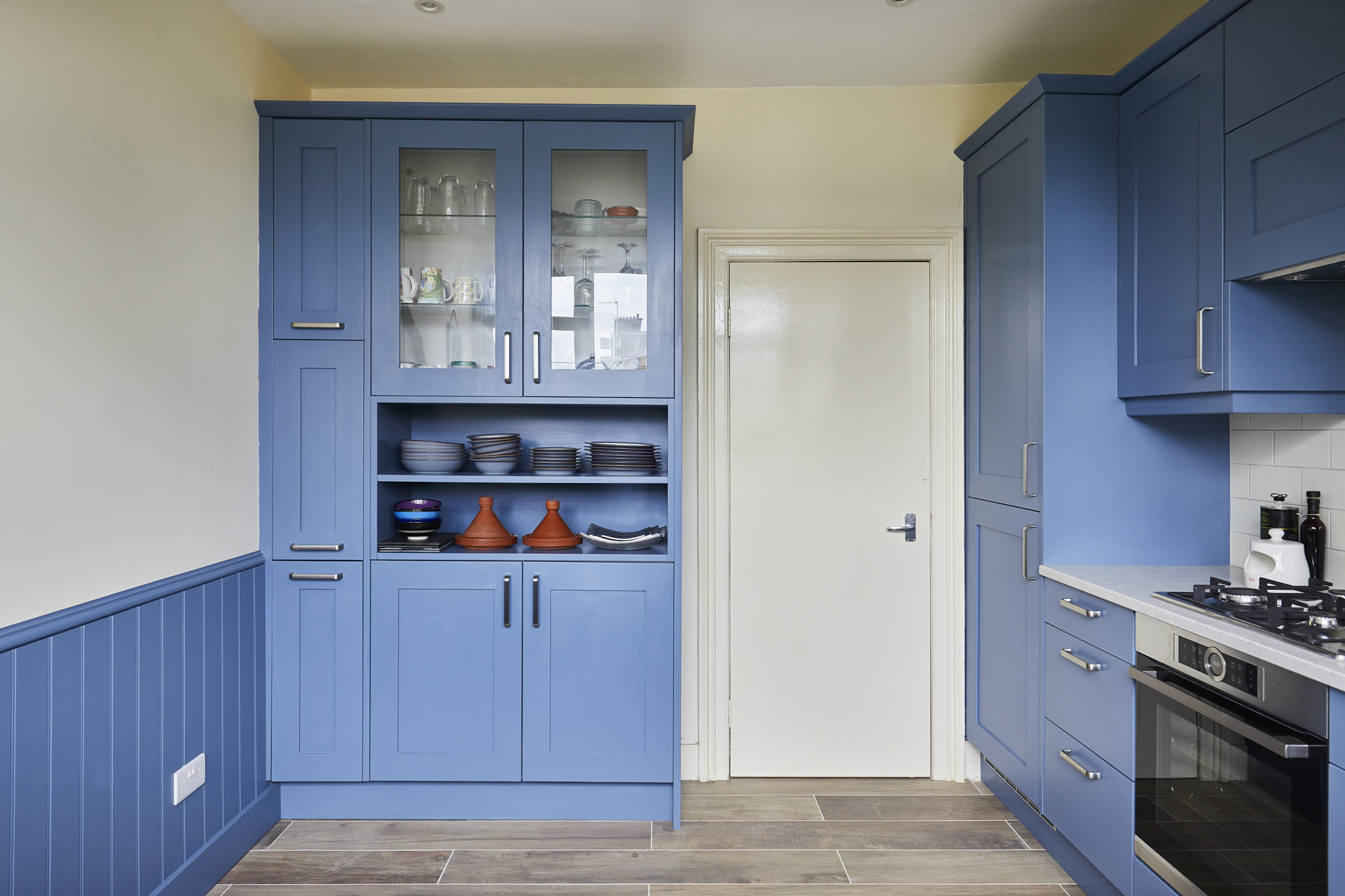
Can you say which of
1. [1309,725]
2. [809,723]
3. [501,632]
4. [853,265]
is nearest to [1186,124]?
[853,265]

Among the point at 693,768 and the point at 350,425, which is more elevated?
the point at 350,425

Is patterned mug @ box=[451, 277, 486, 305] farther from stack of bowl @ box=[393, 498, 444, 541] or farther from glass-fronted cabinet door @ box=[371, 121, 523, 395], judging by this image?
stack of bowl @ box=[393, 498, 444, 541]

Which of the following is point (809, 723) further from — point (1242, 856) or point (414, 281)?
point (414, 281)

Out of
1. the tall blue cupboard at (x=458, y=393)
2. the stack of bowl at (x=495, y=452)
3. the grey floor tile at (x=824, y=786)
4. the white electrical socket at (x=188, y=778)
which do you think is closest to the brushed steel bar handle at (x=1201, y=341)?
the tall blue cupboard at (x=458, y=393)

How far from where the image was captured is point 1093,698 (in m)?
2.04

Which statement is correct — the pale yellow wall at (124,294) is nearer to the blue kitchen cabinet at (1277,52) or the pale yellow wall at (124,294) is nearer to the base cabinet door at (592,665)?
the base cabinet door at (592,665)

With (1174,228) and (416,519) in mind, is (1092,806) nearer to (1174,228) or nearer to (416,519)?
(1174,228)

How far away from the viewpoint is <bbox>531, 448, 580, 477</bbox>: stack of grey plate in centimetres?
259

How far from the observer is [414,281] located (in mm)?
2520

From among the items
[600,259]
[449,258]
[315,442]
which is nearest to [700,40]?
[600,259]

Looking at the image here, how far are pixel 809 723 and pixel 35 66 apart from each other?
2.91 m

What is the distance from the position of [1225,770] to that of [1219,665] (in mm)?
209

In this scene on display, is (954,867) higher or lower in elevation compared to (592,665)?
lower

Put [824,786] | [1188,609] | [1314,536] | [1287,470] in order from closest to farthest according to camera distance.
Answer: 1. [1188,609]
2. [1314,536]
3. [1287,470]
4. [824,786]
